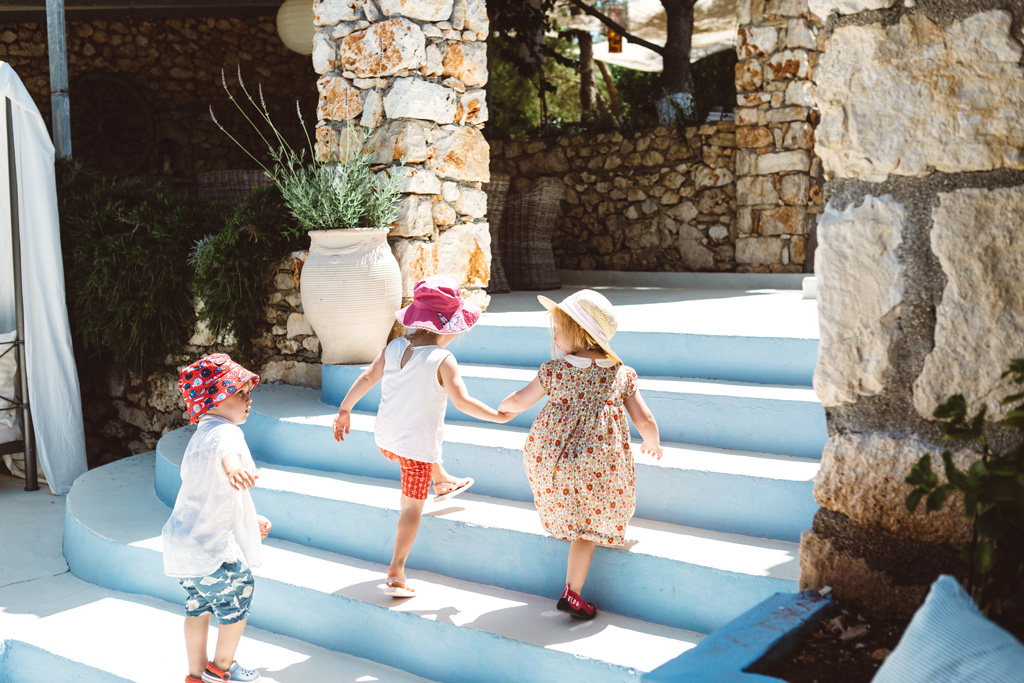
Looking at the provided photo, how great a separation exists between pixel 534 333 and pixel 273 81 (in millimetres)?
7676

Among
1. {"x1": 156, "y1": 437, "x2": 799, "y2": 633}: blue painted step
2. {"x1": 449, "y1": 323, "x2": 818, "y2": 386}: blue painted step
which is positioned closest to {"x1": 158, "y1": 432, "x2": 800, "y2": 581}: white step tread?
{"x1": 156, "y1": 437, "x2": 799, "y2": 633}: blue painted step

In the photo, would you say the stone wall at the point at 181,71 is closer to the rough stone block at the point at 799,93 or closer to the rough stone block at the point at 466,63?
the rough stone block at the point at 799,93

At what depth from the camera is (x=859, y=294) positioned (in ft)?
5.32

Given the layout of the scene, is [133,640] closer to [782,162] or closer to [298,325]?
[298,325]

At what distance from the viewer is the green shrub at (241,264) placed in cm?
441

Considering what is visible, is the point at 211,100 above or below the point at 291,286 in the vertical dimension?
above

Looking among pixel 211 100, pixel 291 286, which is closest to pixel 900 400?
pixel 291 286

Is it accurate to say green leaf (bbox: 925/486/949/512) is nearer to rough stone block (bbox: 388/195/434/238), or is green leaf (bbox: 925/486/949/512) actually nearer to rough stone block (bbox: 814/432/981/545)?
rough stone block (bbox: 814/432/981/545)

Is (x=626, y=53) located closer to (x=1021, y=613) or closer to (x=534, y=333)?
(x=534, y=333)

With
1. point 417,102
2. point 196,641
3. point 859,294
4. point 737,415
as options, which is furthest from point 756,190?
point 196,641

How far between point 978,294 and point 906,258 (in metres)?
0.14

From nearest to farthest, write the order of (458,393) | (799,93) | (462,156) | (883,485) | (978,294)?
(978,294)
(883,485)
(458,393)
(462,156)
(799,93)

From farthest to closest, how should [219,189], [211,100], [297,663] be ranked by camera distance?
[211,100] → [219,189] → [297,663]

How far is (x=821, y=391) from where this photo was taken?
1708mm
